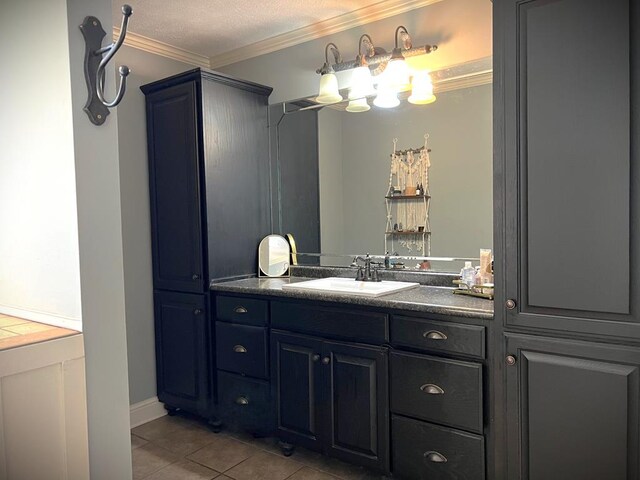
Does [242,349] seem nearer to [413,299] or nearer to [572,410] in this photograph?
[413,299]

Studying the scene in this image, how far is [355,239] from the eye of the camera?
2756 mm

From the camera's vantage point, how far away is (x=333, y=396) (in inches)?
87.9

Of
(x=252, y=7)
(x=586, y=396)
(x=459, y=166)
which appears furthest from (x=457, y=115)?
(x=586, y=396)

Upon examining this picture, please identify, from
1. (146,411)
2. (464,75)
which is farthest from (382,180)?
(146,411)

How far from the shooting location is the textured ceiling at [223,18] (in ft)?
8.21

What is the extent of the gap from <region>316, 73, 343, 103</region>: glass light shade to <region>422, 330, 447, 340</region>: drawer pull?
4.71 feet

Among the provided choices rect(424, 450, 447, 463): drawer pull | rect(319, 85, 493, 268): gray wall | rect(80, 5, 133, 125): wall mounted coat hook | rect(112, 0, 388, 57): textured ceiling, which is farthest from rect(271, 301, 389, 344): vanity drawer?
rect(112, 0, 388, 57): textured ceiling

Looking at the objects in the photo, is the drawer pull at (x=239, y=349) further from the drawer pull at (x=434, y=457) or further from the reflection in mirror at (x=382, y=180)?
the drawer pull at (x=434, y=457)

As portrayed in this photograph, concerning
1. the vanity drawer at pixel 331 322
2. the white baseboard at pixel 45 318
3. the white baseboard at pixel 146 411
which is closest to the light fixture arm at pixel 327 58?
the vanity drawer at pixel 331 322

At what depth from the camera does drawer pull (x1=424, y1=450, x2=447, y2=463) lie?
6.31 feet

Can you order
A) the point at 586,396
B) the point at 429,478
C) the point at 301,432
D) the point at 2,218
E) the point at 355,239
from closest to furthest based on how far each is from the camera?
1. the point at 2,218
2. the point at 586,396
3. the point at 429,478
4. the point at 301,432
5. the point at 355,239

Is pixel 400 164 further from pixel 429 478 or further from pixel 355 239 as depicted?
pixel 429 478

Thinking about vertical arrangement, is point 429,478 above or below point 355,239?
below

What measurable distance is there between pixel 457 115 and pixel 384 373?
1.29 m
